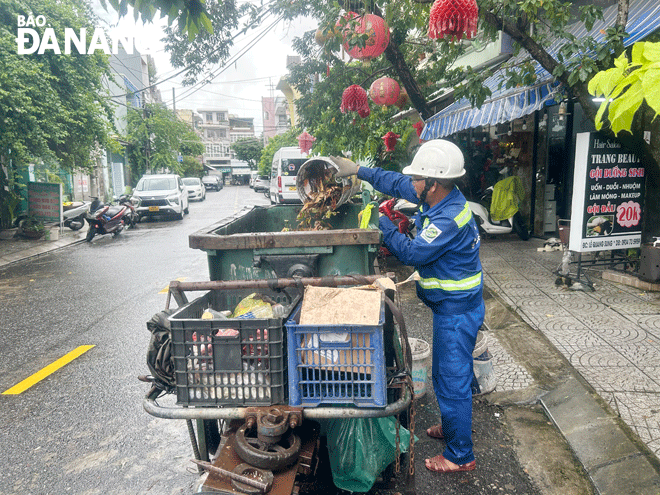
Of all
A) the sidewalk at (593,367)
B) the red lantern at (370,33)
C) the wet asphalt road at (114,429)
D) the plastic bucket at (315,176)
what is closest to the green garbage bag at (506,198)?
the sidewalk at (593,367)

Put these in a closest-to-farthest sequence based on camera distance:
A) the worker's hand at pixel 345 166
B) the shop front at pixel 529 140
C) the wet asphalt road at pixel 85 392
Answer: the wet asphalt road at pixel 85 392, the worker's hand at pixel 345 166, the shop front at pixel 529 140

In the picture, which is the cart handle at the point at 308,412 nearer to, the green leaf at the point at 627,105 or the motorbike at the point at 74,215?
the green leaf at the point at 627,105

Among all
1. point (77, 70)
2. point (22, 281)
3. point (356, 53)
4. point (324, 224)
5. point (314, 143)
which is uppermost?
point (77, 70)

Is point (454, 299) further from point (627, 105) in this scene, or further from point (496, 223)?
point (496, 223)

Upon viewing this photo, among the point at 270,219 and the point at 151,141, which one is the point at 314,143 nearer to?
the point at 270,219

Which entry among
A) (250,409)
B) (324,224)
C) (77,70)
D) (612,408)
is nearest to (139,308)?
(324,224)

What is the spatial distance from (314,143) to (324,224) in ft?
16.8

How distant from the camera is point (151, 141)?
105 ft

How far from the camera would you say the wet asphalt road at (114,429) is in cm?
297

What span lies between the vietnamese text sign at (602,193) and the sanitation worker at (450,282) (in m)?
3.60

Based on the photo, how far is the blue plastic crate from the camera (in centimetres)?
221

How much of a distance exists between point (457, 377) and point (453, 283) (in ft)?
1.79

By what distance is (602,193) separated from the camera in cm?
598

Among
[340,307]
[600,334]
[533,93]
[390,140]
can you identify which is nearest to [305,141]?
[390,140]
